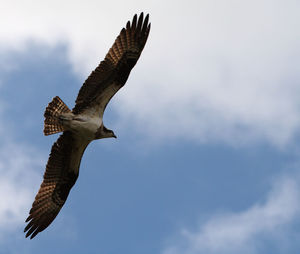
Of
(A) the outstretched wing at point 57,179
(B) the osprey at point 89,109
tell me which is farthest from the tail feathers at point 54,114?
(A) the outstretched wing at point 57,179

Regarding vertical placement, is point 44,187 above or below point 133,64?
below

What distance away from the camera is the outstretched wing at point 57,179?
1614 centimetres

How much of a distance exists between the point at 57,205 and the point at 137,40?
16.1ft

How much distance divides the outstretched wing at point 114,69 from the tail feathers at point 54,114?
436mm

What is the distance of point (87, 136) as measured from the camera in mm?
15945

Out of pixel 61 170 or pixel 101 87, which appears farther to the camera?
pixel 61 170

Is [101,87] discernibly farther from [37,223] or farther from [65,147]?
[37,223]

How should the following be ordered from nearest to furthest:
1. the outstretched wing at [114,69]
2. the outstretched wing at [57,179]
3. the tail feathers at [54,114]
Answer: the outstretched wing at [114,69], the tail feathers at [54,114], the outstretched wing at [57,179]

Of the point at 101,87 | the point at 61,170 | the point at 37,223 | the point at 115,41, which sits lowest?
the point at 37,223

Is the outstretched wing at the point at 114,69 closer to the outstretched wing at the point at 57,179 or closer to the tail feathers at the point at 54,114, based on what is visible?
the tail feathers at the point at 54,114

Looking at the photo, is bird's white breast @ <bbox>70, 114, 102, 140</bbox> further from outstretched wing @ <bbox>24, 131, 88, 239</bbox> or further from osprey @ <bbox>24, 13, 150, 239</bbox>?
outstretched wing @ <bbox>24, 131, 88, 239</bbox>

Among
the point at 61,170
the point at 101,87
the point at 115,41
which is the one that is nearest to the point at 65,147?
the point at 61,170

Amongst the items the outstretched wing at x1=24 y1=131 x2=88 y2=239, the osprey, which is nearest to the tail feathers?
the osprey

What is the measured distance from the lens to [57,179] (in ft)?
54.4
